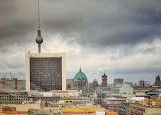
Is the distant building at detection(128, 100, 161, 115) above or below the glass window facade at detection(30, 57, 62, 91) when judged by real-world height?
below

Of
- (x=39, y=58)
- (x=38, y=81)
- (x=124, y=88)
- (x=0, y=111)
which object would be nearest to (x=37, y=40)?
(x=39, y=58)

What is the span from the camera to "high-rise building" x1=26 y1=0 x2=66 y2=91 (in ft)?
145

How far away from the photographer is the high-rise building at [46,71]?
1745 inches

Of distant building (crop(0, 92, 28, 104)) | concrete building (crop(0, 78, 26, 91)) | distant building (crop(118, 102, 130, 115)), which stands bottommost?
distant building (crop(118, 102, 130, 115))

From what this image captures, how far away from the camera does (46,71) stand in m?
44.8

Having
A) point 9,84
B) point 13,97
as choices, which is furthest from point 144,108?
point 9,84

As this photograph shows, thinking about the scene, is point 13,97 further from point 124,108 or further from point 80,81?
point 80,81

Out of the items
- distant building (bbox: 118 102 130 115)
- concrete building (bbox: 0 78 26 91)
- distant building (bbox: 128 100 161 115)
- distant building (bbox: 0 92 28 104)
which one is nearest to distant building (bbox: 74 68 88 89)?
concrete building (bbox: 0 78 26 91)

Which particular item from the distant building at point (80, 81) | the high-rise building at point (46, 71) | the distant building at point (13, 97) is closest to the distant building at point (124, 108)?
the distant building at point (13, 97)

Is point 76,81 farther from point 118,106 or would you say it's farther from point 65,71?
point 118,106

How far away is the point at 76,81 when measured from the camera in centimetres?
6862

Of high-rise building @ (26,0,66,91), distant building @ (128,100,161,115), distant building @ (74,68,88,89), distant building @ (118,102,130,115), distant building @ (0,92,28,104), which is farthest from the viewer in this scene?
distant building @ (74,68,88,89)

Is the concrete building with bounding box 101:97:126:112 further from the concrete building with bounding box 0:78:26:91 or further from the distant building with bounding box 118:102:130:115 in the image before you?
the concrete building with bounding box 0:78:26:91

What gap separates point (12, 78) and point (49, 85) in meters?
10.5
